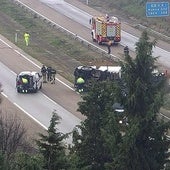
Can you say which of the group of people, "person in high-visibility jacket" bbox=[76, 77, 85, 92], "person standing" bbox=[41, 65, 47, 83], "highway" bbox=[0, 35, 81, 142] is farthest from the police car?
"person in high-visibility jacket" bbox=[76, 77, 85, 92]

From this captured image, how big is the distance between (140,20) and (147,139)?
53.1m

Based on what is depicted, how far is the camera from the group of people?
50406mm

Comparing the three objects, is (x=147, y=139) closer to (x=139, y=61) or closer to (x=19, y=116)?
(x=139, y=61)

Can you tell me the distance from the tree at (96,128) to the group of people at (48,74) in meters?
25.6

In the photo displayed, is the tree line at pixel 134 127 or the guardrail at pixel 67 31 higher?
the tree line at pixel 134 127

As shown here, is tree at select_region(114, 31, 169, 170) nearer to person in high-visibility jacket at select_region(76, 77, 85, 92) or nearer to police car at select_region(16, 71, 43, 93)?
police car at select_region(16, 71, 43, 93)

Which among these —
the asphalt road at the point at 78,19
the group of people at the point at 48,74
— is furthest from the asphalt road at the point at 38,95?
the asphalt road at the point at 78,19

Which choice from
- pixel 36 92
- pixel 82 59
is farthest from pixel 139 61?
pixel 82 59

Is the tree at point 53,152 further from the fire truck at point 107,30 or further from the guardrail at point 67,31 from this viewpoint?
the fire truck at point 107,30

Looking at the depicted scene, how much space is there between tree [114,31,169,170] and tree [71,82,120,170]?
2.67ft

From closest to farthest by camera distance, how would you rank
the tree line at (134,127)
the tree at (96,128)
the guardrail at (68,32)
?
1. the tree line at (134,127)
2. the tree at (96,128)
3. the guardrail at (68,32)

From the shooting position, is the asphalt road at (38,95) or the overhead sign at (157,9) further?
the overhead sign at (157,9)

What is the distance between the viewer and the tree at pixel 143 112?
22.0 metres

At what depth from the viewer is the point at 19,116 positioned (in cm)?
4231
